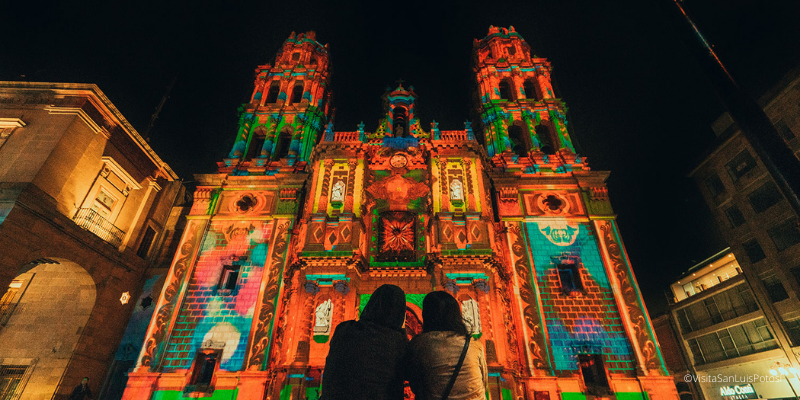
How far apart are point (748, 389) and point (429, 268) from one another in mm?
27145

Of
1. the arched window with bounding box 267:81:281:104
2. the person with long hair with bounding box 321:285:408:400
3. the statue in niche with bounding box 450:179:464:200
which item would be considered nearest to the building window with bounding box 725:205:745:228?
the statue in niche with bounding box 450:179:464:200

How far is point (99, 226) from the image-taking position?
18.9m

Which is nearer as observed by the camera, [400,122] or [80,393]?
[80,393]

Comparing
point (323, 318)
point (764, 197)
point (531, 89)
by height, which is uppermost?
point (531, 89)

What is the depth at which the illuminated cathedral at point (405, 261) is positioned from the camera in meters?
14.5

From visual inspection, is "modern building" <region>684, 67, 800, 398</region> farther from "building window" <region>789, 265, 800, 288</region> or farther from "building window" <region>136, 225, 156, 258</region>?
"building window" <region>136, 225, 156, 258</region>

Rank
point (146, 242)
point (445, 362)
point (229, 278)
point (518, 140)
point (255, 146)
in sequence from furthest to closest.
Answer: point (518, 140) → point (255, 146) → point (146, 242) → point (229, 278) → point (445, 362)

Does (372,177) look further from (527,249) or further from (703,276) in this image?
(703,276)

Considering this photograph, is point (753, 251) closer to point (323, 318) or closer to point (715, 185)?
point (715, 185)

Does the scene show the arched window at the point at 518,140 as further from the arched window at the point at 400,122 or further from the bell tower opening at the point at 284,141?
the bell tower opening at the point at 284,141

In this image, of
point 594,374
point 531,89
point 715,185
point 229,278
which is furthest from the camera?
point 715,185

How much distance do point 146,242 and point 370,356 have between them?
24.0 meters

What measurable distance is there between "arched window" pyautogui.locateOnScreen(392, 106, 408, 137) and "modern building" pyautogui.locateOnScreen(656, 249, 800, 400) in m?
26.6

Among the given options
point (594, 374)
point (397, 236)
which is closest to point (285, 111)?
point (397, 236)
